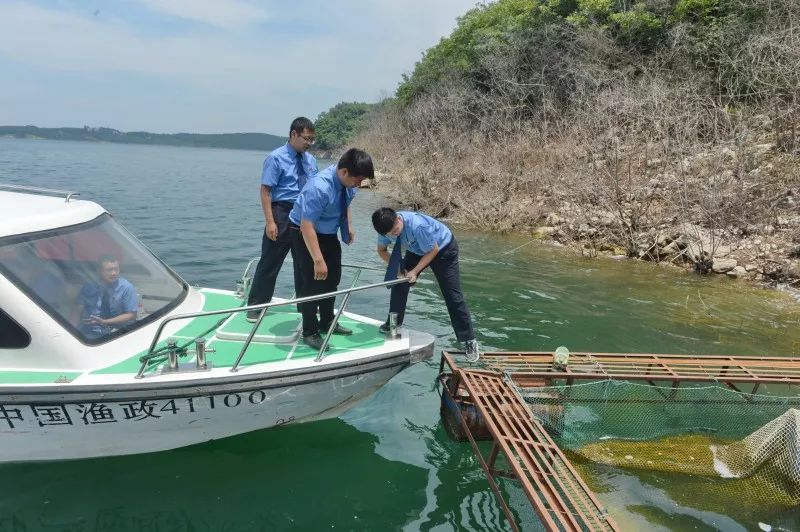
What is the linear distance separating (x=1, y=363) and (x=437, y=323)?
561 cm

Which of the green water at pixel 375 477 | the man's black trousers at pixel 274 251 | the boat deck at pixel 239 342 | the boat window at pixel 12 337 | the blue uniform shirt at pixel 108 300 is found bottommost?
the green water at pixel 375 477

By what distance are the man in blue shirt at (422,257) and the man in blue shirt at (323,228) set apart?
0.35 meters

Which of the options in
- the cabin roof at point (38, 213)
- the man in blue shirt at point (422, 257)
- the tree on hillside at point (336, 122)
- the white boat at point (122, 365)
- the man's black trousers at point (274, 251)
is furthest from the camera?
the tree on hillside at point (336, 122)

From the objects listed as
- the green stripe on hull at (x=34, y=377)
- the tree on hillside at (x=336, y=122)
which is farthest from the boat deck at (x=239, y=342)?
the tree on hillside at (x=336, y=122)

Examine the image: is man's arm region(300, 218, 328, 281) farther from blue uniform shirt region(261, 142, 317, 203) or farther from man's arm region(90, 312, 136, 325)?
man's arm region(90, 312, 136, 325)

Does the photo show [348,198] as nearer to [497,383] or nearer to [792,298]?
[497,383]

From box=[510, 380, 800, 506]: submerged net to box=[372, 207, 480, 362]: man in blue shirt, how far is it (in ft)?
3.00

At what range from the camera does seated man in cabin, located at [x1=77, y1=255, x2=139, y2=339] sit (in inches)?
173

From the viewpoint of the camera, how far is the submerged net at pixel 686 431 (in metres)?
4.44

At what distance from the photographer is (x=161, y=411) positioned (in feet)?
13.8

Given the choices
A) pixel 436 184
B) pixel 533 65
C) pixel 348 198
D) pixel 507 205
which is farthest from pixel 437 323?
pixel 533 65

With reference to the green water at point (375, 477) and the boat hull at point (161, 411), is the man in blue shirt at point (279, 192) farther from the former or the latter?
the green water at point (375, 477)

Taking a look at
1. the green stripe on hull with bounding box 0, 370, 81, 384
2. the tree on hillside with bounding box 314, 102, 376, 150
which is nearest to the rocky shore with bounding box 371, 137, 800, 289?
the green stripe on hull with bounding box 0, 370, 81, 384

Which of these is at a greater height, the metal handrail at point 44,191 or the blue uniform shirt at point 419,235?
the metal handrail at point 44,191
